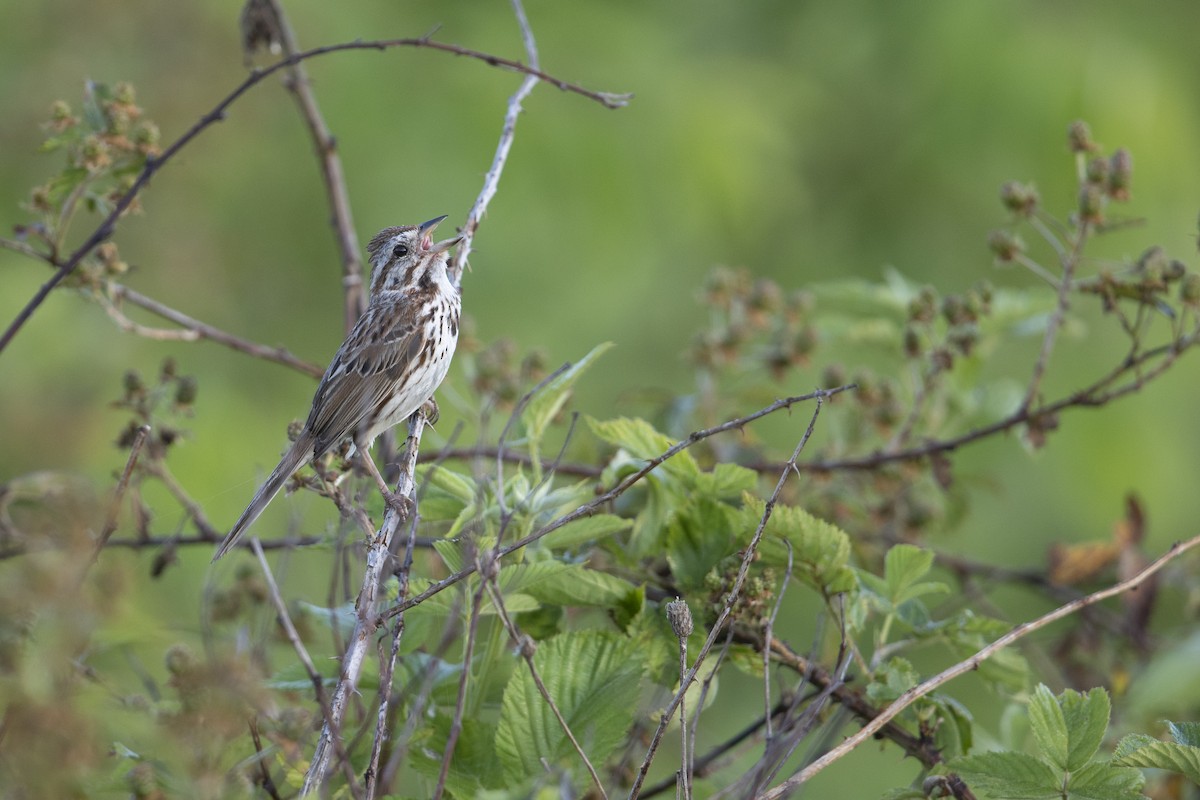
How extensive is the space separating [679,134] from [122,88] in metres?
4.81

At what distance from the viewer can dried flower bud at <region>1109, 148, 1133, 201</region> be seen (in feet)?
13.4

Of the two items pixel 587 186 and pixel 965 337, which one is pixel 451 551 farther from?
pixel 587 186

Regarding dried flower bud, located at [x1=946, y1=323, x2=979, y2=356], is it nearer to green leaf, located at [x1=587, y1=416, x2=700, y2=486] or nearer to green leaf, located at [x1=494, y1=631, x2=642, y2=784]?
green leaf, located at [x1=587, y1=416, x2=700, y2=486]

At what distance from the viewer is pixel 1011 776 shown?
2668mm

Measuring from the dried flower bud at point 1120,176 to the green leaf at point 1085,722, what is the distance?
2053 millimetres

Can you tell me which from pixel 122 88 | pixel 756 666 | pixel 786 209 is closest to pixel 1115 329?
pixel 786 209

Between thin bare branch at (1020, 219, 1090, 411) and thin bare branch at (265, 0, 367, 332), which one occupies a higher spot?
thin bare branch at (265, 0, 367, 332)

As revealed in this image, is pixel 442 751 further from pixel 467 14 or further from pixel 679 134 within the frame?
pixel 467 14

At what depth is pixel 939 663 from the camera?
311 inches

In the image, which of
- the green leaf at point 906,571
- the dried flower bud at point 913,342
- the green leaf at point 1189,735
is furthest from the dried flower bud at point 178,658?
the dried flower bud at point 913,342

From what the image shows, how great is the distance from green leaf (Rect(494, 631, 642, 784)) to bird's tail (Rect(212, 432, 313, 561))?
4.31 feet

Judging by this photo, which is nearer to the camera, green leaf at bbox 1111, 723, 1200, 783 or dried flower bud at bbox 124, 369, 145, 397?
green leaf at bbox 1111, 723, 1200, 783

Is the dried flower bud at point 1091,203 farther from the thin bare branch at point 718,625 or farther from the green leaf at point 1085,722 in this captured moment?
the green leaf at point 1085,722

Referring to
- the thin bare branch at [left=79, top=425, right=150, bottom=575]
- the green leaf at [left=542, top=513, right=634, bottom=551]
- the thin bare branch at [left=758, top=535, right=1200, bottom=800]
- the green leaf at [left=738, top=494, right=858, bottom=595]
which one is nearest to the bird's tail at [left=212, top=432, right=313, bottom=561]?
the thin bare branch at [left=79, top=425, right=150, bottom=575]
